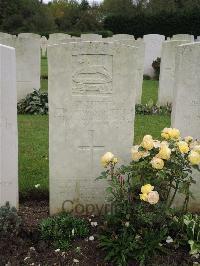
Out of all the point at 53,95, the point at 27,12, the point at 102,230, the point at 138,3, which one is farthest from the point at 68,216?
the point at 138,3

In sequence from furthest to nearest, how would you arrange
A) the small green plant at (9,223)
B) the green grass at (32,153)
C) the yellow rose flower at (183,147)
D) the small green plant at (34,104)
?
the small green plant at (34,104) → the green grass at (32,153) → the small green plant at (9,223) → the yellow rose flower at (183,147)

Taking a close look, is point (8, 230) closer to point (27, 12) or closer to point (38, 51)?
point (38, 51)

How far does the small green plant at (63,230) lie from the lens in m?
3.96

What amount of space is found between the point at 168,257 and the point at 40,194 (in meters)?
1.93

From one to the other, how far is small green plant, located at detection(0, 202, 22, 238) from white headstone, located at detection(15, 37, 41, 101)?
6.54 meters

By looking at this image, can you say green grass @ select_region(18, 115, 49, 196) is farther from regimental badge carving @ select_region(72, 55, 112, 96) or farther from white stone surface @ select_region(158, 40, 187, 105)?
white stone surface @ select_region(158, 40, 187, 105)

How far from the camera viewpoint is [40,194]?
5070 mm

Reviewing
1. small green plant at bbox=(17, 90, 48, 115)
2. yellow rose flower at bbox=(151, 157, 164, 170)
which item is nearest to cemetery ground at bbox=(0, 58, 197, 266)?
yellow rose flower at bbox=(151, 157, 164, 170)

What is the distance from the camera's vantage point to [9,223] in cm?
397

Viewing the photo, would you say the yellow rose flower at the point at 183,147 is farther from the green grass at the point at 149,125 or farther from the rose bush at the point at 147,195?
the green grass at the point at 149,125

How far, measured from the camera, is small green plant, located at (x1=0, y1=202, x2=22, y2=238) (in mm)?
3904

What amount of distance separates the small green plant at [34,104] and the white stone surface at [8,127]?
545cm

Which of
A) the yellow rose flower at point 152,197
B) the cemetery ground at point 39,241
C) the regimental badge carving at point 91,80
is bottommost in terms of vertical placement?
the cemetery ground at point 39,241

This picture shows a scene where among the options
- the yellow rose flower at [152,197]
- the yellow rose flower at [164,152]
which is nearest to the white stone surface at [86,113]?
the yellow rose flower at [164,152]
